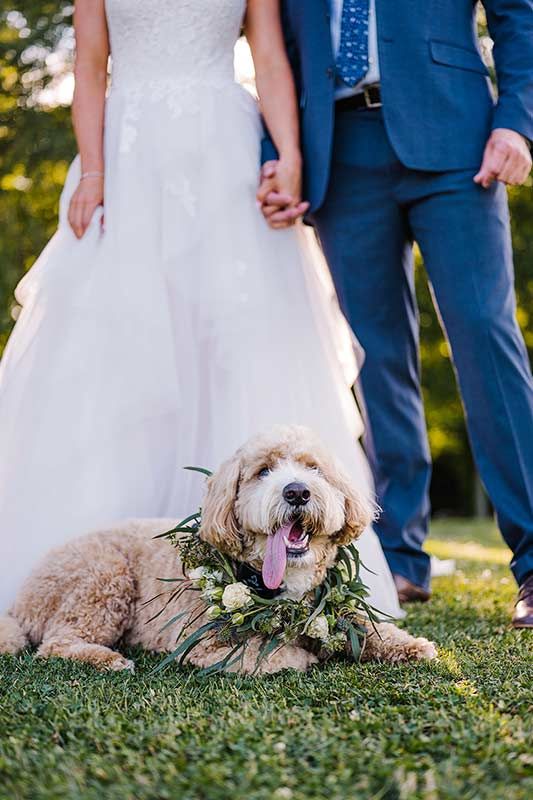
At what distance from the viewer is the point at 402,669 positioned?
8.75 feet

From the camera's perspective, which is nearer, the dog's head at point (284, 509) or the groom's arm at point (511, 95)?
the dog's head at point (284, 509)

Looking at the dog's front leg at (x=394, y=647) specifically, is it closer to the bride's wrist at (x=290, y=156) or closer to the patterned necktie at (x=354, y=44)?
the bride's wrist at (x=290, y=156)

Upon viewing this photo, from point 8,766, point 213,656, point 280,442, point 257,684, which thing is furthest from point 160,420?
point 8,766

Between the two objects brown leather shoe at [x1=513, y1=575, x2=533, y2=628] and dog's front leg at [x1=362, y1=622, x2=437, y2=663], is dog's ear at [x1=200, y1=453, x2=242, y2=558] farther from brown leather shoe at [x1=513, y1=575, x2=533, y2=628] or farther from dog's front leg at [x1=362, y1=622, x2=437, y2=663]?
brown leather shoe at [x1=513, y1=575, x2=533, y2=628]

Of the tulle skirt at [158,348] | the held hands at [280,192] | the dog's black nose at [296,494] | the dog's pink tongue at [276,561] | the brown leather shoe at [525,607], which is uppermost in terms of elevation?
the held hands at [280,192]

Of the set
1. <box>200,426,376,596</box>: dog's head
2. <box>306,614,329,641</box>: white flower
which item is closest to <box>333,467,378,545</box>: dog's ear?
<box>200,426,376,596</box>: dog's head

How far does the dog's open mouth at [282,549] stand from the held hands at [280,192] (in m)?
1.62

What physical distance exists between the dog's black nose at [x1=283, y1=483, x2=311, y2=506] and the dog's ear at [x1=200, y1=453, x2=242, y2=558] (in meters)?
0.19

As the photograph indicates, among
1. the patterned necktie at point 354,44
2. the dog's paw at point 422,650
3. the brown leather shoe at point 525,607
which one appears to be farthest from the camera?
the patterned necktie at point 354,44

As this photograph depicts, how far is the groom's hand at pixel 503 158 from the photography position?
3590 millimetres

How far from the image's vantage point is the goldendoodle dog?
2725 mm

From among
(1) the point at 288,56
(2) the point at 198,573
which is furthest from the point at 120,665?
(1) the point at 288,56

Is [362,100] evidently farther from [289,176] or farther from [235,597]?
[235,597]

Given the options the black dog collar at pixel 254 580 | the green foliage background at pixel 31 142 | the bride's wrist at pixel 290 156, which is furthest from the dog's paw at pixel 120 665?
the green foliage background at pixel 31 142
